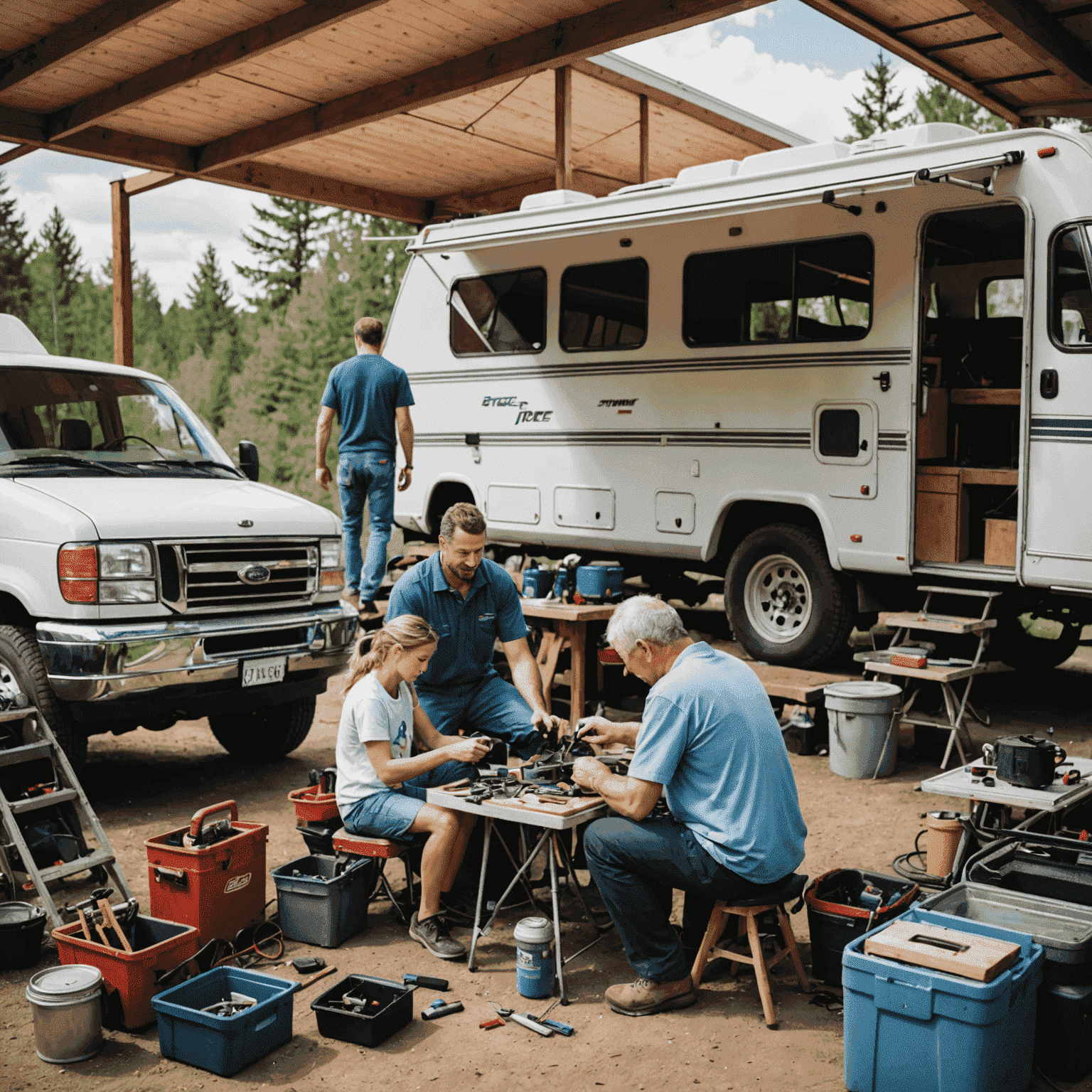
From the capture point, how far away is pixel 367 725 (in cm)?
450

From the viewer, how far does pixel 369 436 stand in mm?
8742

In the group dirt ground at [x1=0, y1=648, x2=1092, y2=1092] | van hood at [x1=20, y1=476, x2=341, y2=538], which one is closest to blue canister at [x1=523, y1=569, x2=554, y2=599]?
van hood at [x1=20, y1=476, x2=341, y2=538]

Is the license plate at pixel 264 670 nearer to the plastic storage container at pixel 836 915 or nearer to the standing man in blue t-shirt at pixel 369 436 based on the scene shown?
the standing man in blue t-shirt at pixel 369 436

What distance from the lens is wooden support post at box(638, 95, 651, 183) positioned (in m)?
9.88

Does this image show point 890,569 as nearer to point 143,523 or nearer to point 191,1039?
point 143,523

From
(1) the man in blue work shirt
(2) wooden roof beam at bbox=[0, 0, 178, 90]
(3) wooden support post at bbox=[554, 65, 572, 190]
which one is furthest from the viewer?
(3) wooden support post at bbox=[554, 65, 572, 190]

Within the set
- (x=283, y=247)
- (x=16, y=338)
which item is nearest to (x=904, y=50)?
(x=16, y=338)

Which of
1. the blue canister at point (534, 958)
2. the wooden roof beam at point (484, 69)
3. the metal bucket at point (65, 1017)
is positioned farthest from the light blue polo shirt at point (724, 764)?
the wooden roof beam at point (484, 69)

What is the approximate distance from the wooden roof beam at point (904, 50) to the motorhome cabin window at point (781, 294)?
4.94 ft

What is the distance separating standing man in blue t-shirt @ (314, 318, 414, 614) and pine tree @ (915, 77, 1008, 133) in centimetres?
3217

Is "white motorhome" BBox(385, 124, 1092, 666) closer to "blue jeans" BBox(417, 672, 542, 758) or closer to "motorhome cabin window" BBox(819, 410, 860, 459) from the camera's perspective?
"motorhome cabin window" BBox(819, 410, 860, 459)

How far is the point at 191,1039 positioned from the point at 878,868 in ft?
9.66

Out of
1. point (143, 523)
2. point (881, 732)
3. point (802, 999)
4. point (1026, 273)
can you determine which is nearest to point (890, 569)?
point (881, 732)

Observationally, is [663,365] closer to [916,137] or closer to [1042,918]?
[916,137]
